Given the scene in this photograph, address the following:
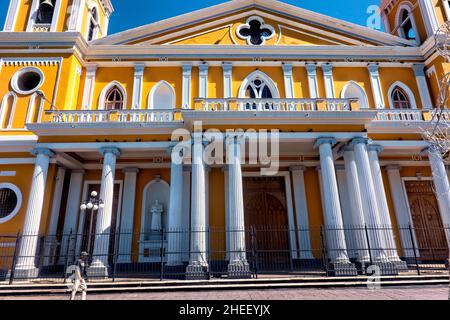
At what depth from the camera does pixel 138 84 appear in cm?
1592

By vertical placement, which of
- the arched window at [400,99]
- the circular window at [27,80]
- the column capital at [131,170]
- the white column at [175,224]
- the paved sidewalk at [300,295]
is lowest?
the paved sidewalk at [300,295]

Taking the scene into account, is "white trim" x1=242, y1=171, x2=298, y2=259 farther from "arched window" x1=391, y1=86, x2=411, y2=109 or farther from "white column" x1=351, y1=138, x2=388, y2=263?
"arched window" x1=391, y1=86, x2=411, y2=109

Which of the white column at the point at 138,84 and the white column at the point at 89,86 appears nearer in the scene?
the white column at the point at 89,86

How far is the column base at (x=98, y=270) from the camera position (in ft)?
34.7

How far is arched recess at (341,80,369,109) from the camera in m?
16.1

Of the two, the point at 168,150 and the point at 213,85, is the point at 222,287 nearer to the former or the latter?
the point at 168,150

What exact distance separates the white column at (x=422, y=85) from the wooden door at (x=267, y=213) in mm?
8922

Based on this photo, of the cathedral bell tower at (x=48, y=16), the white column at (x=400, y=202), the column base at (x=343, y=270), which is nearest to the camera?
the column base at (x=343, y=270)

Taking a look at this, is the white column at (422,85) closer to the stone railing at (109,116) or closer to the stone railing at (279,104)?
the stone railing at (279,104)

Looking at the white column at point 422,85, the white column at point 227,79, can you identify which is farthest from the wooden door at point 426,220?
the white column at point 227,79

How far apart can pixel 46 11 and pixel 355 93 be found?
1808 centimetres

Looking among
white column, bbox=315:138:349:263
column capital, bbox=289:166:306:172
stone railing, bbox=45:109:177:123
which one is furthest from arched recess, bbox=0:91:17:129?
white column, bbox=315:138:349:263

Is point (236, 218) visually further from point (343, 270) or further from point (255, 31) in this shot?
point (255, 31)
